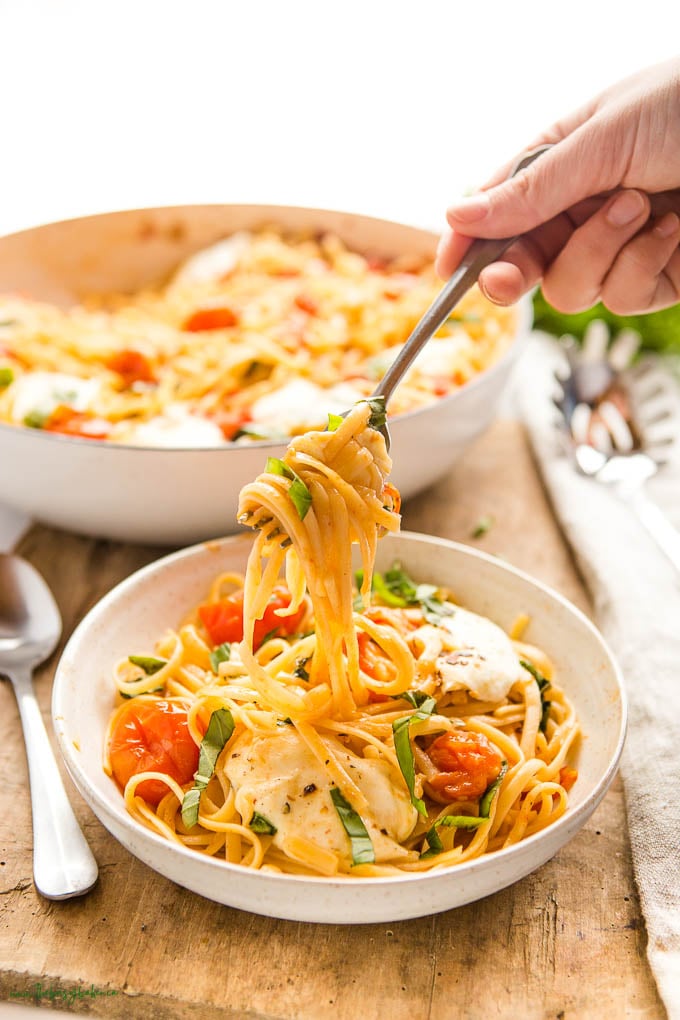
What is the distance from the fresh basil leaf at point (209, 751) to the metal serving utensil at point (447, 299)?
2.87ft

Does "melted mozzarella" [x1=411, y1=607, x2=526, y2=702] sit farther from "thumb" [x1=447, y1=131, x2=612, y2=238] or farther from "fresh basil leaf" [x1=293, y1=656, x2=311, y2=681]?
"thumb" [x1=447, y1=131, x2=612, y2=238]

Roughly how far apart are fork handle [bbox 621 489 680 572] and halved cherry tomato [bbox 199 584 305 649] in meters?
1.54

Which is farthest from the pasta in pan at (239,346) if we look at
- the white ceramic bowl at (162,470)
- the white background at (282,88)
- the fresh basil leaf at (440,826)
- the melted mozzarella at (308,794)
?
the white background at (282,88)

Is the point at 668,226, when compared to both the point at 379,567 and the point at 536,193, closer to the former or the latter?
the point at 536,193

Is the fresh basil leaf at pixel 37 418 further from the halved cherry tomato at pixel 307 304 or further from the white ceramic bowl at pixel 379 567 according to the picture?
the halved cherry tomato at pixel 307 304

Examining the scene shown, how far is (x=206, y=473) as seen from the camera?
10.9 ft

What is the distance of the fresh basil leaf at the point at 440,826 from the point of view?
244cm

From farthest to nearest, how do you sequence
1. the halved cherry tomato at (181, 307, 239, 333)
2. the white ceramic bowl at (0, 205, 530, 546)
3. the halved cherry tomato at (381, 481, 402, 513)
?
the halved cherry tomato at (181, 307, 239, 333)
the white ceramic bowl at (0, 205, 530, 546)
the halved cherry tomato at (381, 481, 402, 513)

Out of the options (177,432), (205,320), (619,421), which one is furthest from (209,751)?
(619,421)

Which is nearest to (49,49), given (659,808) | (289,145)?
(289,145)

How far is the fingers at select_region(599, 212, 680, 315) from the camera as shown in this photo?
332 cm

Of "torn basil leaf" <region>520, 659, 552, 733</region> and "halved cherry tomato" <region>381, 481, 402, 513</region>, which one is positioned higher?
"halved cherry tomato" <region>381, 481, 402, 513</region>

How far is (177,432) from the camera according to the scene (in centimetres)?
377

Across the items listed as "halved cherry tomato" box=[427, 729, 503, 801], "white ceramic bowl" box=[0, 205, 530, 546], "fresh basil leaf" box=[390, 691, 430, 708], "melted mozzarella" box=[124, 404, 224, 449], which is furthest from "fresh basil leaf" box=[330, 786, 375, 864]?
"melted mozzarella" box=[124, 404, 224, 449]
